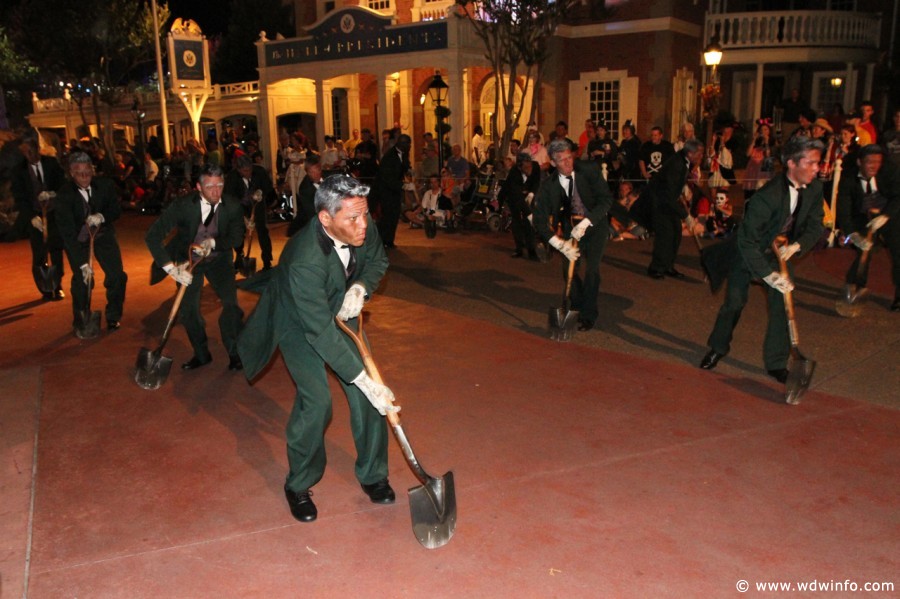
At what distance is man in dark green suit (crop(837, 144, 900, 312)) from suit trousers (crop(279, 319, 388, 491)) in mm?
6007

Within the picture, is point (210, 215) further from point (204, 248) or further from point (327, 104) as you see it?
point (327, 104)

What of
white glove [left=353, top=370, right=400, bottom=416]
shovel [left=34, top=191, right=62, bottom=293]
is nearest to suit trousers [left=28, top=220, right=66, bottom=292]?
shovel [left=34, top=191, right=62, bottom=293]

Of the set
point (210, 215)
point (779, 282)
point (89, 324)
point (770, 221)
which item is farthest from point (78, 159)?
point (779, 282)

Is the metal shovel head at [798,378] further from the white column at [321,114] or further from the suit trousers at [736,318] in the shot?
the white column at [321,114]

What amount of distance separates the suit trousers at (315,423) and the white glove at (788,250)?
3.43 m

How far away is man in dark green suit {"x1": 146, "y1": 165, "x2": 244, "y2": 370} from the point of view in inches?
251

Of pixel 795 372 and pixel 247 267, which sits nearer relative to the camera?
pixel 795 372

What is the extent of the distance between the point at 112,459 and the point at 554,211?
463 cm

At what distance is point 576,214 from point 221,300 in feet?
11.6

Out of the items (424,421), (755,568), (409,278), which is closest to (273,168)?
(409,278)

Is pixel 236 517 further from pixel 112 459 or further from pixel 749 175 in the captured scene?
pixel 749 175

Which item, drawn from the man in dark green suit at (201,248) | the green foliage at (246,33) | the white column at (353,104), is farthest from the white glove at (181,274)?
the green foliage at (246,33)

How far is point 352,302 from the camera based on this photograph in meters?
4.15

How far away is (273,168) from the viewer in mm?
26625
